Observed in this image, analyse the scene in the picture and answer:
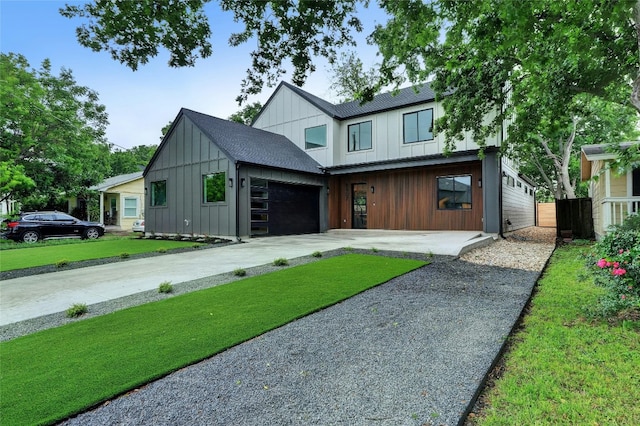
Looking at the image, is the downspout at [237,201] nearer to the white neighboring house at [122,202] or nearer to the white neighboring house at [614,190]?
the white neighboring house at [614,190]

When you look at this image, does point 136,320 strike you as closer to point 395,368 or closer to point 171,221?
point 395,368

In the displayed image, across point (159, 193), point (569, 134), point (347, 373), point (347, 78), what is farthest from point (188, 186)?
point (569, 134)

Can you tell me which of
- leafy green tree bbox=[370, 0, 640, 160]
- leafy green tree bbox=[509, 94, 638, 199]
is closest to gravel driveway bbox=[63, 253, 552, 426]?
leafy green tree bbox=[370, 0, 640, 160]

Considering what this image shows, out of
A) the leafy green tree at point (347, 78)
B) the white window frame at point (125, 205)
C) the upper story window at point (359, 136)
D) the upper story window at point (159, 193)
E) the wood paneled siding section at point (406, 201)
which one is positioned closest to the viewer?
the wood paneled siding section at point (406, 201)

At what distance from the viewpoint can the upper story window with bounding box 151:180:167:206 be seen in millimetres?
13773

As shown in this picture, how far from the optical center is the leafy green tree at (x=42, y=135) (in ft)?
49.3

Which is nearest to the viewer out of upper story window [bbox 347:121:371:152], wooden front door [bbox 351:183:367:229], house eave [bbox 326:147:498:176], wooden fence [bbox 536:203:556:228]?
house eave [bbox 326:147:498:176]

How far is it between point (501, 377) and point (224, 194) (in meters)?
10.2

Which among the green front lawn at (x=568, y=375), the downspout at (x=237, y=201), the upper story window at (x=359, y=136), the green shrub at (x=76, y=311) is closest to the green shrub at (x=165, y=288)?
the green shrub at (x=76, y=311)

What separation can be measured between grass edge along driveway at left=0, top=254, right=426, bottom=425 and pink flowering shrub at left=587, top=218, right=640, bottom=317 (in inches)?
99.8

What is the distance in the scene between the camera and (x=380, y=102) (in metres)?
14.2

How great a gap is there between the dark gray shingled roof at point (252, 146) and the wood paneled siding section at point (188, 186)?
31 centimetres

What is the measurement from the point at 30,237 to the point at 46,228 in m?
0.58

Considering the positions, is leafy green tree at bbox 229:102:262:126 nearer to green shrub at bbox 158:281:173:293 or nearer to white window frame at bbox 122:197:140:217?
white window frame at bbox 122:197:140:217
